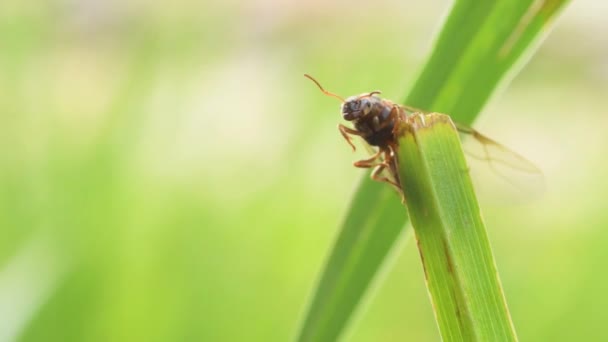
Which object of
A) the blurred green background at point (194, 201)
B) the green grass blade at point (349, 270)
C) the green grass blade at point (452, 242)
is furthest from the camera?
the blurred green background at point (194, 201)

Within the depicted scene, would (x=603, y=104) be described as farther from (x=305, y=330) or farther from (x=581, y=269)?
(x=305, y=330)

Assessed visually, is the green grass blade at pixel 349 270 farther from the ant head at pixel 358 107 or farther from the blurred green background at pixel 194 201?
the blurred green background at pixel 194 201

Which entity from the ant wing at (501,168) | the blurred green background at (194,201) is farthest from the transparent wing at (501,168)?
the blurred green background at (194,201)

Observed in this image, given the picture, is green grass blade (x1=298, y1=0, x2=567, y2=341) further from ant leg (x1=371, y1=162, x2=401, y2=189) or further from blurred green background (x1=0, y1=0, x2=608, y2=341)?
blurred green background (x1=0, y1=0, x2=608, y2=341)

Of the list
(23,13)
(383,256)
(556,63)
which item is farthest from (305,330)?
(556,63)

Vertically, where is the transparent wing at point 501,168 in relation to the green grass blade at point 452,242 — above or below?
below

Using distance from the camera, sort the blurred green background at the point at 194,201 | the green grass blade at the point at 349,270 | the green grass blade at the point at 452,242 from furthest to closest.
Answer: the blurred green background at the point at 194,201 < the green grass blade at the point at 349,270 < the green grass blade at the point at 452,242

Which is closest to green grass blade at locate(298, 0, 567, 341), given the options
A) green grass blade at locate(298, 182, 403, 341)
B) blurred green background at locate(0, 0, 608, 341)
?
green grass blade at locate(298, 182, 403, 341)
